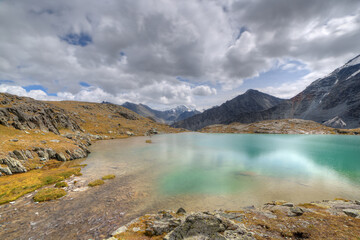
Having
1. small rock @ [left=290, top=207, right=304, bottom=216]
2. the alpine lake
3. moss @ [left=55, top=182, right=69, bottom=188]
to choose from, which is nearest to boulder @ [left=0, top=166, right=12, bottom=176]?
the alpine lake

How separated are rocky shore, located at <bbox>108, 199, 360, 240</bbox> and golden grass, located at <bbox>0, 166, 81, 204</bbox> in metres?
20.2

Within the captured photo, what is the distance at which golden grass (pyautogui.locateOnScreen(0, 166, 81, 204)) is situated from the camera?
2077cm

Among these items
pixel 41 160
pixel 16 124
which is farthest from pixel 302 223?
pixel 16 124

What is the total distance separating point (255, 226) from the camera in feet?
39.5

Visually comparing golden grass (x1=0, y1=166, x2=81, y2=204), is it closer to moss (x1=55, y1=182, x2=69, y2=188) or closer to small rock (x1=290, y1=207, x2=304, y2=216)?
moss (x1=55, y1=182, x2=69, y2=188)

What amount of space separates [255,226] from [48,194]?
2723cm

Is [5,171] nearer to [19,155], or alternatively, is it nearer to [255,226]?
[19,155]

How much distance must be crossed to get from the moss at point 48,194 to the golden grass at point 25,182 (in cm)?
261

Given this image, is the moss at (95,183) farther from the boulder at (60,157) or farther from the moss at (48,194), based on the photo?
the boulder at (60,157)

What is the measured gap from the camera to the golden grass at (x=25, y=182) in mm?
20766

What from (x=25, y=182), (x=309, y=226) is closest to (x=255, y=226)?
(x=309, y=226)

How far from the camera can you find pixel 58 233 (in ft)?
45.5

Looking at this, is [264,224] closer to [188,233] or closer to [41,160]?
[188,233]

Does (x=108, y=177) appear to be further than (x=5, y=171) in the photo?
Yes
